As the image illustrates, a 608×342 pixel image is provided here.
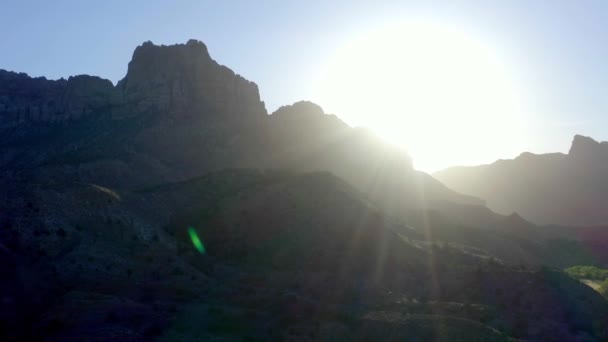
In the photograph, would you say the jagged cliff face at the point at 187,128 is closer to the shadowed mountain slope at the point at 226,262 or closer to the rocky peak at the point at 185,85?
the rocky peak at the point at 185,85

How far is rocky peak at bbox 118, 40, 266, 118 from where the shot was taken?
95.6 m

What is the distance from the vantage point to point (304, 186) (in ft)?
182

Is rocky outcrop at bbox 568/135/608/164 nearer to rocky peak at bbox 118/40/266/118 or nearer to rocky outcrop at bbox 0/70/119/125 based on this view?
rocky peak at bbox 118/40/266/118

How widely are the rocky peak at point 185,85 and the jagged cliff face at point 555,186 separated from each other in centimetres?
7634

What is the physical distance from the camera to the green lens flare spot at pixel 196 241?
4603cm

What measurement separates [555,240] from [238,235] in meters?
61.0

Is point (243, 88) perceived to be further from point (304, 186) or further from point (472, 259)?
point (472, 259)

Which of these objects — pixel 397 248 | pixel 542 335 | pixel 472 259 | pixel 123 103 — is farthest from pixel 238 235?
pixel 123 103

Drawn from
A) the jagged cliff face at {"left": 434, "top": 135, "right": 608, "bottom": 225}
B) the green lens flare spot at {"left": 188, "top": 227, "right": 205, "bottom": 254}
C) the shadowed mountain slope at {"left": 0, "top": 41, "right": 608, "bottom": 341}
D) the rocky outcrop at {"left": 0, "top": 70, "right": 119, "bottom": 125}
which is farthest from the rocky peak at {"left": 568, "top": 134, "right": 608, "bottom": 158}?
the green lens flare spot at {"left": 188, "top": 227, "right": 205, "bottom": 254}

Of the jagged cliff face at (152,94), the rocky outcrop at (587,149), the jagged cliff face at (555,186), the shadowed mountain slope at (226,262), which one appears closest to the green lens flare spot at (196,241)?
the shadowed mountain slope at (226,262)

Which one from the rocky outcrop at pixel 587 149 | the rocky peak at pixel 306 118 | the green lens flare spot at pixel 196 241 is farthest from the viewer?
A: the rocky outcrop at pixel 587 149

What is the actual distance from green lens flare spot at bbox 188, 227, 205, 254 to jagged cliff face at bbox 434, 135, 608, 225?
356 feet

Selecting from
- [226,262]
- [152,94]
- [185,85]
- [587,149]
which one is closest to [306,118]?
[185,85]

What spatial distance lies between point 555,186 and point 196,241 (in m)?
120
